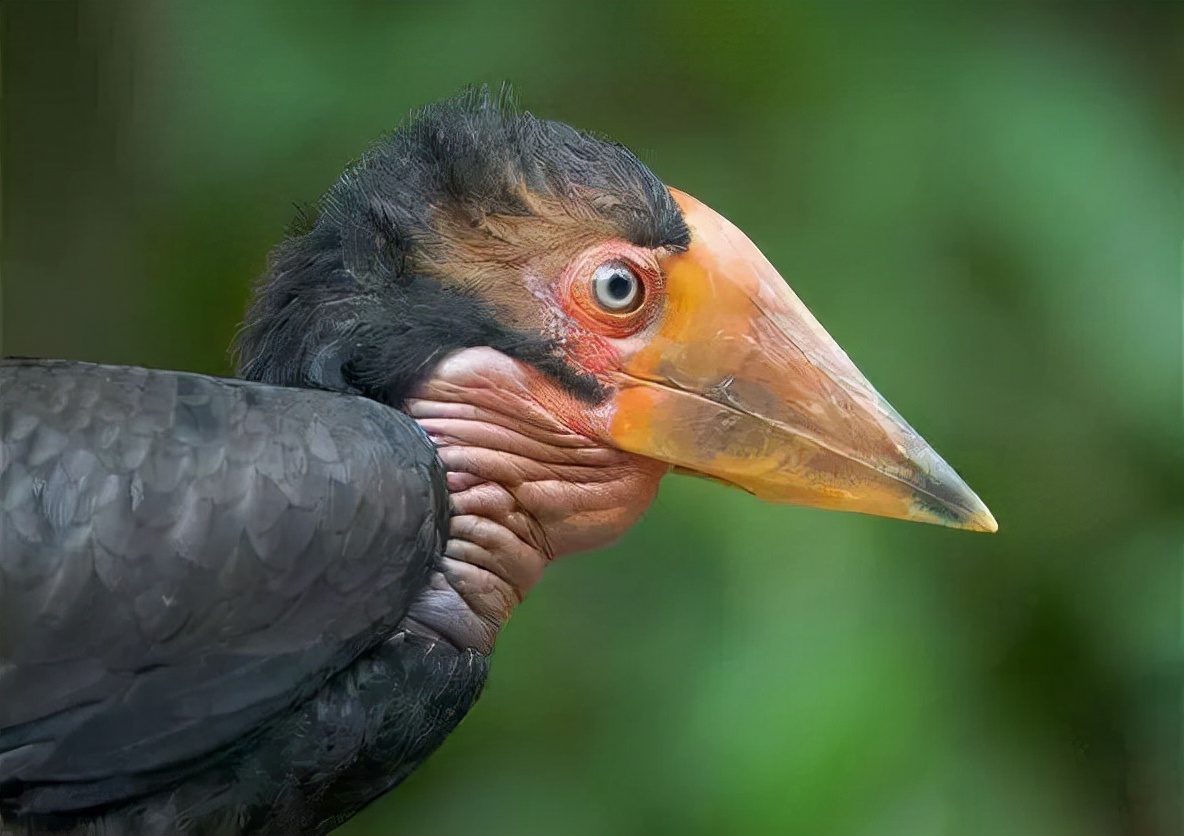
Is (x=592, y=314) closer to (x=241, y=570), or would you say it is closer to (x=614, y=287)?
(x=614, y=287)

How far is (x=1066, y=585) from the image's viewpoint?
2.43m

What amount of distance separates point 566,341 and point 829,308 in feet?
3.61

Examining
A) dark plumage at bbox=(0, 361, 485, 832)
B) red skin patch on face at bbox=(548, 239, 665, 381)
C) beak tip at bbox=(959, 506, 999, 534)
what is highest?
red skin patch on face at bbox=(548, 239, 665, 381)

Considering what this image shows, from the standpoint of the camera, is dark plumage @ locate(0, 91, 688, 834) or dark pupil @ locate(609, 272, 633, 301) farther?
dark pupil @ locate(609, 272, 633, 301)

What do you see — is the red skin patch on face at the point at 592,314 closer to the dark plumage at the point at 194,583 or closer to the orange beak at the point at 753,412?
the orange beak at the point at 753,412

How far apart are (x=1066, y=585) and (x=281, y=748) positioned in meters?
1.66

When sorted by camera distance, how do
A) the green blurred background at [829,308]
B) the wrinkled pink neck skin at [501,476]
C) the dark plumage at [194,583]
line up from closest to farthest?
the dark plumage at [194,583] < the wrinkled pink neck skin at [501,476] < the green blurred background at [829,308]

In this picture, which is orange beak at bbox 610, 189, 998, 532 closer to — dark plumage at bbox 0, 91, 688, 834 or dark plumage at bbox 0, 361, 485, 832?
dark plumage at bbox 0, 91, 688, 834

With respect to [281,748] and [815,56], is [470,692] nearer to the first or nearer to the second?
[281,748]

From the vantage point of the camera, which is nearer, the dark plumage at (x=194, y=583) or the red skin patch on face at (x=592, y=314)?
the dark plumage at (x=194, y=583)

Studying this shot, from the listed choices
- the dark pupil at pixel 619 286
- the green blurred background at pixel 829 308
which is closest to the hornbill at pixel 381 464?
the dark pupil at pixel 619 286

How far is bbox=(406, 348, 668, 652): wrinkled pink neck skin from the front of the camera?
1.38m

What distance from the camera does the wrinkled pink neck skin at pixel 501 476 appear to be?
1.38m

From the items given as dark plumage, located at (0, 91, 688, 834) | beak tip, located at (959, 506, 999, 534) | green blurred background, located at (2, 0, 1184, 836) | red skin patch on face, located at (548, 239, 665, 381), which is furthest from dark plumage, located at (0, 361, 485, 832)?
green blurred background, located at (2, 0, 1184, 836)
